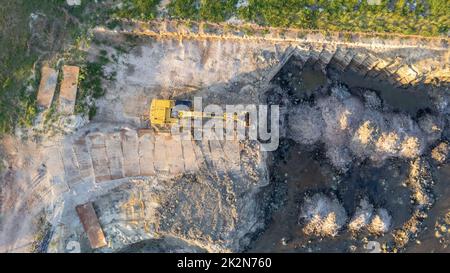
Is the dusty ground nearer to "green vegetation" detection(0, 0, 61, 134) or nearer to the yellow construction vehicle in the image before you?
the yellow construction vehicle

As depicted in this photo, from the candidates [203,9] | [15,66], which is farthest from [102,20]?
[203,9]

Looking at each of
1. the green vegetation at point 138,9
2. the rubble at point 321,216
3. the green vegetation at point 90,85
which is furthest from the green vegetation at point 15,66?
the rubble at point 321,216

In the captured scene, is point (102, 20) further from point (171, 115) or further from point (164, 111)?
point (171, 115)

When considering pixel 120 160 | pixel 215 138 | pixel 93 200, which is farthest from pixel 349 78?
pixel 93 200

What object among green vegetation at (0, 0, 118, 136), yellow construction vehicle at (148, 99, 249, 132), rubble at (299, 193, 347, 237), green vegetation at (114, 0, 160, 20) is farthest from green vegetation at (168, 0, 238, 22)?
rubble at (299, 193, 347, 237)

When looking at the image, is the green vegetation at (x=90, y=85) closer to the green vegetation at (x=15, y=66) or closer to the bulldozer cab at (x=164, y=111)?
the green vegetation at (x=15, y=66)
